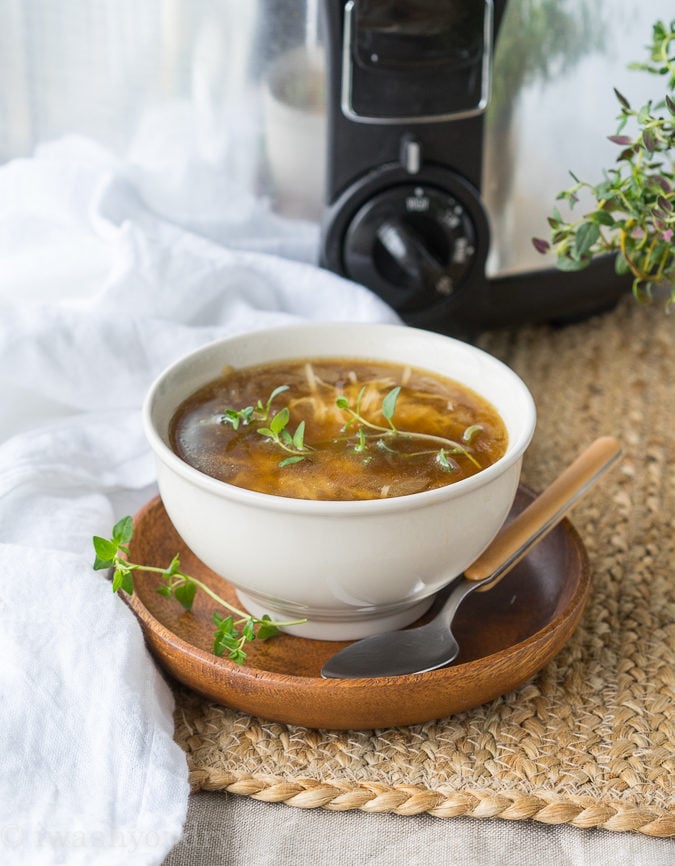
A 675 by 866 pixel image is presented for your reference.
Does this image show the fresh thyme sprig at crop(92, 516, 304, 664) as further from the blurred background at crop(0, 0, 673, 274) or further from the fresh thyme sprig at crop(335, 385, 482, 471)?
the blurred background at crop(0, 0, 673, 274)

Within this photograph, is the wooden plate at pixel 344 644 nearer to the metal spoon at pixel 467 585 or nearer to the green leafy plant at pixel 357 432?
the metal spoon at pixel 467 585

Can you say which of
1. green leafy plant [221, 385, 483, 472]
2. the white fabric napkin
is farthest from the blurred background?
green leafy plant [221, 385, 483, 472]

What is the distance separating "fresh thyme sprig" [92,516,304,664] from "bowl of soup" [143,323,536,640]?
0.02m

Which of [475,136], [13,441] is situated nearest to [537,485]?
[475,136]

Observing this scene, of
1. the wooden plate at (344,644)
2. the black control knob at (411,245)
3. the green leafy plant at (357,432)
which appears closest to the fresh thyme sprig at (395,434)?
the green leafy plant at (357,432)

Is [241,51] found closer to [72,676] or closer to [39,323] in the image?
[39,323]

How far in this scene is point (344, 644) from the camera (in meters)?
0.77

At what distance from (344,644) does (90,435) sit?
33 centimetres

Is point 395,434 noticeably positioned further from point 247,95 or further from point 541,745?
point 247,95

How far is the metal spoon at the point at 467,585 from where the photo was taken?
0.72 metres

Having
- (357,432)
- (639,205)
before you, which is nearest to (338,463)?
(357,432)

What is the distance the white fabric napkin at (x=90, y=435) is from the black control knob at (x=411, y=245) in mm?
46

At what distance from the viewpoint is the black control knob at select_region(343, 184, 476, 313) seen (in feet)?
3.48

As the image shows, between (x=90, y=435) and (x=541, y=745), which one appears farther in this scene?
(x=90, y=435)
